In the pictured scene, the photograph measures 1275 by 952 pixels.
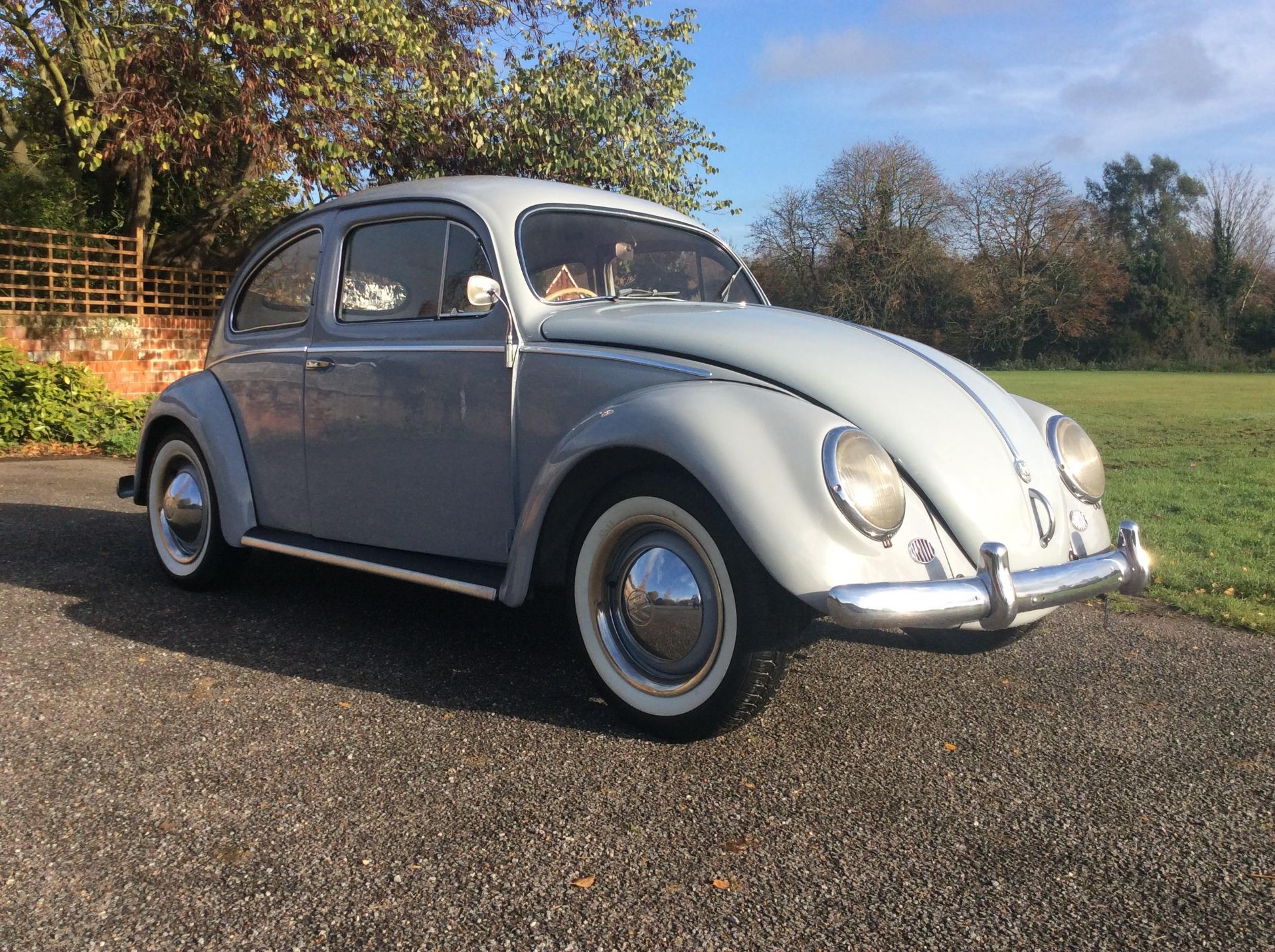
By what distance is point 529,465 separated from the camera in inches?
134

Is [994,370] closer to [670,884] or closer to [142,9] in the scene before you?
[142,9]

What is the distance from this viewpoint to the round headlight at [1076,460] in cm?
338

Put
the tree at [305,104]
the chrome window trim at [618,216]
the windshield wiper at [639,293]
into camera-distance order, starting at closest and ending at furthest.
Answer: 1. the chrome window trim at [618,216]
2. the windshield wiper at [639,293]
3. the tree at [305,104]

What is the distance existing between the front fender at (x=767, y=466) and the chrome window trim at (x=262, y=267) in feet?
5.80

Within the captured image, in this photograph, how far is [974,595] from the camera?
104 inches

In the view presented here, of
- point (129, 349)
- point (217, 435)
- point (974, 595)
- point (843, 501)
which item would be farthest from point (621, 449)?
point (129, 349)

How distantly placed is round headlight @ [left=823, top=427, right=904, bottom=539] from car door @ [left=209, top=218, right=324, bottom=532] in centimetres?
236

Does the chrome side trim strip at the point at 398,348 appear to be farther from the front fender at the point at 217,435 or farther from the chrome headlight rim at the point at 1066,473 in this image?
the chrome headlight rim at the point at 1066,473

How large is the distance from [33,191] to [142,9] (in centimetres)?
278

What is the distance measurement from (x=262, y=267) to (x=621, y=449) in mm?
2511

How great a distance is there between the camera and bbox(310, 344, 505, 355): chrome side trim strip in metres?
3.53

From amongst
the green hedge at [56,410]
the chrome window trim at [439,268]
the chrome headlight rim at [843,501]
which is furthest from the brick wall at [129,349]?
the chrome headlight rim at [843,501]

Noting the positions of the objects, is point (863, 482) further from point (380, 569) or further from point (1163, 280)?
point (1163, 280)

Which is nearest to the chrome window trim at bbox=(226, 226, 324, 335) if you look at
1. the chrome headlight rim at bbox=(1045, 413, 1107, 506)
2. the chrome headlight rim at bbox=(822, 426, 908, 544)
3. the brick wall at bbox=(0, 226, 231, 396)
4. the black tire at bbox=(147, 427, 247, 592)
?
the black tire at bbox=(147, 427, 247, 592)
